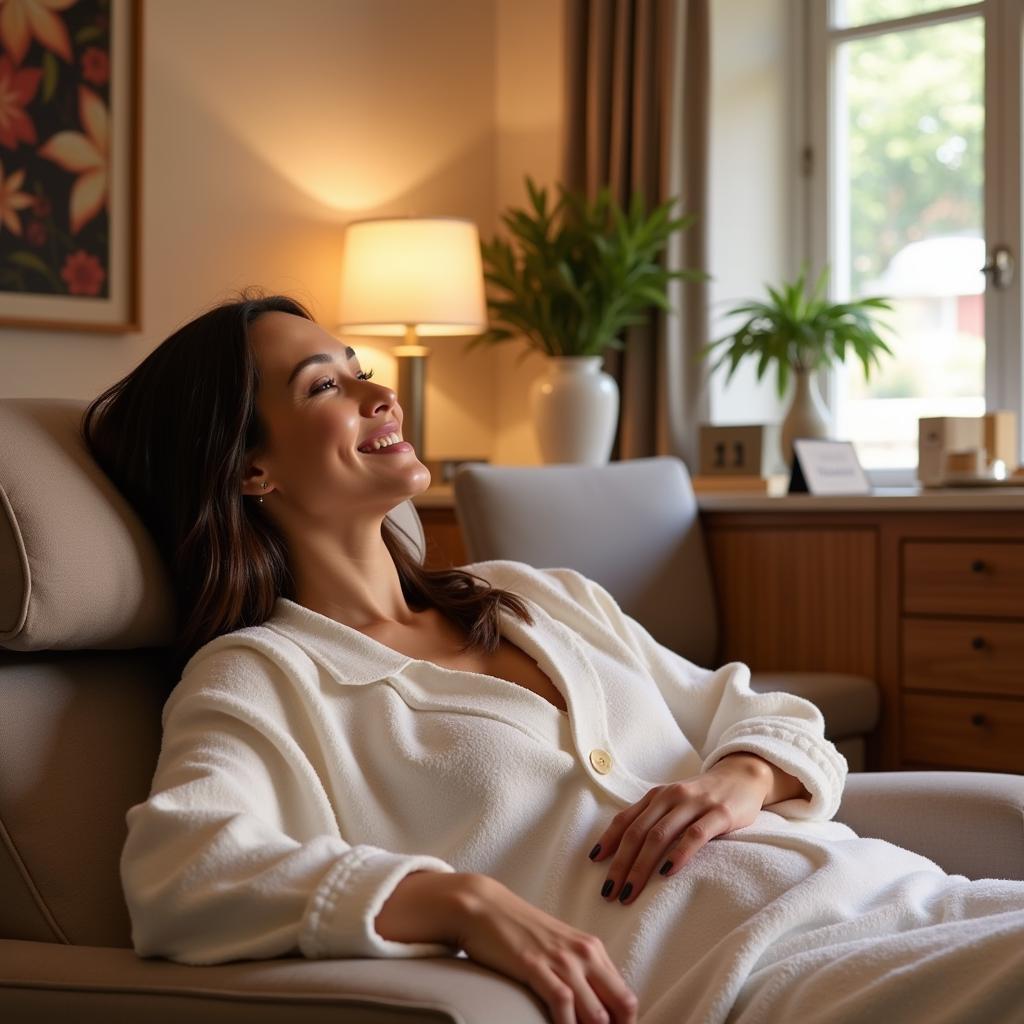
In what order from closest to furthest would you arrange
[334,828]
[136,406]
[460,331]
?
[334,828] → [136,406] → [460,331]

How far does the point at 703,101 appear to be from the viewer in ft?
13.1

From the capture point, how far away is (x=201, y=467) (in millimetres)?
1563

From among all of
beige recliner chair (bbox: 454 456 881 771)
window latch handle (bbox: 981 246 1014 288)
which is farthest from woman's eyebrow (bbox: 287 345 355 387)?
window latch handle (bbox: 981 246 1014 288)

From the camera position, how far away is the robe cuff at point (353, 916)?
1.07 meters

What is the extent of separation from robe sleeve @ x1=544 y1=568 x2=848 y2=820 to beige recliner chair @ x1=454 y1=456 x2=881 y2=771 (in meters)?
1.16

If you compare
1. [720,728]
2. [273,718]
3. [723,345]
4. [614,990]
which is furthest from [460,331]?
[614,990]

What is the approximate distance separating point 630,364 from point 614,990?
10.3ft

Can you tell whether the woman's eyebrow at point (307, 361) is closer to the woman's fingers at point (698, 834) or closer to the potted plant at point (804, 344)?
the woman's fingers at point (698, 834)

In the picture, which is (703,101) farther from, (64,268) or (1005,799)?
(1005,799)

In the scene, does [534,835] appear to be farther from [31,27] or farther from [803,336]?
[31,27]

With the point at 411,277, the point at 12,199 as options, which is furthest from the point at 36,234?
the point at 411,277

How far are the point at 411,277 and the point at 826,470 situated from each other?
3.68 ft

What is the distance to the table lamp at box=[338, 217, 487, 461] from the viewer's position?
3777mm

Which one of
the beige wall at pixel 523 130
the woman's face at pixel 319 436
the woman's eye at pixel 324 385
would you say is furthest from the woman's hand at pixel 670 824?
the beige wall at pixel 523 130
